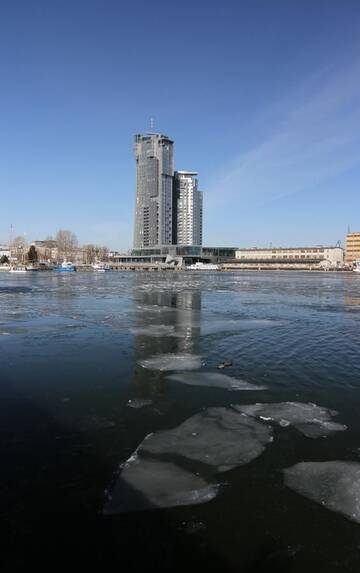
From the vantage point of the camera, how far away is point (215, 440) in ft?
24.6

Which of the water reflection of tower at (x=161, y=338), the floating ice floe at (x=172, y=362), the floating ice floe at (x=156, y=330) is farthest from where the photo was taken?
the floating ice floe at (x=156, y=330)

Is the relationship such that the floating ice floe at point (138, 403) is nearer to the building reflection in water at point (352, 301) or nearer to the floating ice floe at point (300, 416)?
the floating ice floe at point (300, 416)

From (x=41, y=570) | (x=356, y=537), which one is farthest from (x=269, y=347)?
(x=41, y=570)

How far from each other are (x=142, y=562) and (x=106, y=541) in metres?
0.49

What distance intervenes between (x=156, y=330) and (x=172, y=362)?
6585mm

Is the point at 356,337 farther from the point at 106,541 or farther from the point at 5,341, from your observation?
the point at 106,541

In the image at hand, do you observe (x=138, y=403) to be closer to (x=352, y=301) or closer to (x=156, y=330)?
(x=156, y=330)

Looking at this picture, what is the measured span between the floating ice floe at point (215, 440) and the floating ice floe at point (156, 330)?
10.0 m

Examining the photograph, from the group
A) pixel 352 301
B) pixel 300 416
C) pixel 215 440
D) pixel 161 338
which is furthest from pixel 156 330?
pixel 352 301

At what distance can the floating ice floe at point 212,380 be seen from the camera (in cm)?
1064

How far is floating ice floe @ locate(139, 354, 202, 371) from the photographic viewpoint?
1259 cm

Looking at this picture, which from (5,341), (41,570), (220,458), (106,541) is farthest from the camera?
(5,341)

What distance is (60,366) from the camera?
1250 cm

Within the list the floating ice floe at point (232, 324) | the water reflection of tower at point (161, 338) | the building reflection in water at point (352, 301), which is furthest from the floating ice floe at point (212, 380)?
the building reflection in water at point (352, 301)
